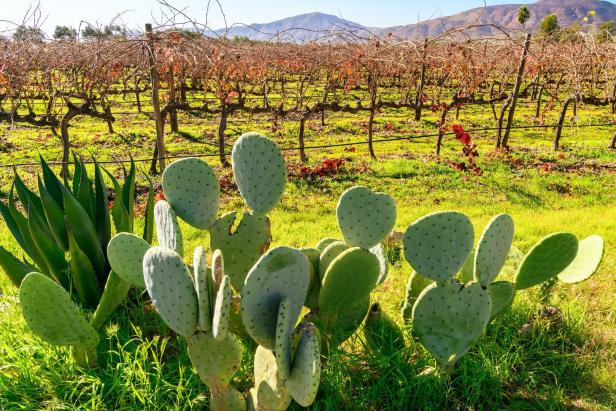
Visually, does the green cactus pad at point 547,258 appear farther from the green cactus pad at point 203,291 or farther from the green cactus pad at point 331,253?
the green cactus pad at point 203,291

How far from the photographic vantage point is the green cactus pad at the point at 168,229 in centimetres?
203

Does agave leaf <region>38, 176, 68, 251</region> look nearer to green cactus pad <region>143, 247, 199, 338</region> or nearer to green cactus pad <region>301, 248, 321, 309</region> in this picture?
green cactus pad <region>143, 247, 199, 338</region>

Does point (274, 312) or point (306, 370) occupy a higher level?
point (274, 312)

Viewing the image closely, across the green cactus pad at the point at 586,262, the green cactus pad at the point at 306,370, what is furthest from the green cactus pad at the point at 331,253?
the green cactus pad at the point at 586,262

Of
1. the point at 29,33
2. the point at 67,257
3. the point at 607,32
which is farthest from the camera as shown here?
the point at 607,32

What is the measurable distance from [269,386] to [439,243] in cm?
90

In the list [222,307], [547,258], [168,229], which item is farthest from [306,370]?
[547,258]

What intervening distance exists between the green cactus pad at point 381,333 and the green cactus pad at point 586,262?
1.08 metres

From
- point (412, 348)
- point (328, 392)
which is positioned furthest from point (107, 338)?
point (412, 348)

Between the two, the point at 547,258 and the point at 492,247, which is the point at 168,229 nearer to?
the point at 492,247

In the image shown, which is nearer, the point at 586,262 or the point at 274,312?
Answer: the point at 274,312

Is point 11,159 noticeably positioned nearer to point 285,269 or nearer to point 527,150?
point 285,269

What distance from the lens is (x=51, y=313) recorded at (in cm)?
197

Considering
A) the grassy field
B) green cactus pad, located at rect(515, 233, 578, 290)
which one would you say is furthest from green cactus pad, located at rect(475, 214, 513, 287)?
the grassy field
